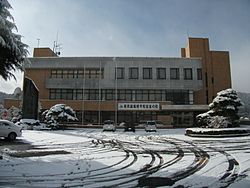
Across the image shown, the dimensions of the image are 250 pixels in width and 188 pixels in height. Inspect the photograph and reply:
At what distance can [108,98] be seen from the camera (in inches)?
2109

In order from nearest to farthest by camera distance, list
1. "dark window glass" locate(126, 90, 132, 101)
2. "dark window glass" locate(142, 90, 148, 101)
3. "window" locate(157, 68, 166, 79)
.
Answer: "dark window glass" locate(142, 90, 148, 101) < "dark window glass" locate(126, 90, 132, 101) < "window" locate(157, 68, 166, 79)

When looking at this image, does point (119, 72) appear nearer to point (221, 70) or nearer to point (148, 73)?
point (148, 73)

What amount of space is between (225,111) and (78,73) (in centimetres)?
3445

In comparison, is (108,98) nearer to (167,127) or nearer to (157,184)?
(167,127)

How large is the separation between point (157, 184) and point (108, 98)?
153ft

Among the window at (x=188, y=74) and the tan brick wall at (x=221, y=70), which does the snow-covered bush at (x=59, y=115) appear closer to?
the window at (x=188, y=74)

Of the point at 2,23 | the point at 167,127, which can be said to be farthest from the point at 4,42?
the point at 167,127

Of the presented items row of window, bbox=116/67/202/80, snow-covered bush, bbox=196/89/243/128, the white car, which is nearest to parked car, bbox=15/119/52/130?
the white car

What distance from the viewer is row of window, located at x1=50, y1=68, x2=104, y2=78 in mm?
54719

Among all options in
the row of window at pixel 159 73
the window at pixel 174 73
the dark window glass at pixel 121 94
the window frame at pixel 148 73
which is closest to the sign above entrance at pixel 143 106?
the dark window glass at pixel 121 94

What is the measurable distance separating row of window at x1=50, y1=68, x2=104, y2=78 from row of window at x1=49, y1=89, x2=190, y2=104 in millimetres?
3123

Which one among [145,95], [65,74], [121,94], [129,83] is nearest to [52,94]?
[65,74]

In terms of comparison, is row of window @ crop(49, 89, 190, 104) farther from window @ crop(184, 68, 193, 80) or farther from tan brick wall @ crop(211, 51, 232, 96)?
tan brick wall @ crop(211, 51, 232, 96)

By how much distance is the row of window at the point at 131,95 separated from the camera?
175 ft
